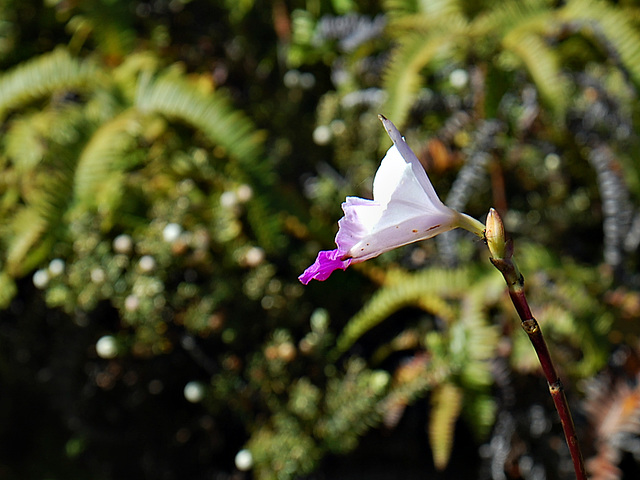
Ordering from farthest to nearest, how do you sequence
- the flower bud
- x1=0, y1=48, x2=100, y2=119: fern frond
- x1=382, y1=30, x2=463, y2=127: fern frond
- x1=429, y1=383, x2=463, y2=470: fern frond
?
x1=0, y1=48, x2=100, y2=119: fern frond, x1=382, y1=30, x2=463, y2=127: fern frond, x1=429, y1=383, x2=463, y2=470: fern frond, the flower bud

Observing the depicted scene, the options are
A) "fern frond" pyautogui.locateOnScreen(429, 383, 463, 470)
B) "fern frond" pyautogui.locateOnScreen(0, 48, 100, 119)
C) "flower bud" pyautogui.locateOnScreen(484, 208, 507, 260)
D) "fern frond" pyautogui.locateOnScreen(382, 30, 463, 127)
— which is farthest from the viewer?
"fern frond" pyautogui.locateOnScreen(0, 48, 100, 119)

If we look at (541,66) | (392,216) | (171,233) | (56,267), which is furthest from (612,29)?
(56,267)

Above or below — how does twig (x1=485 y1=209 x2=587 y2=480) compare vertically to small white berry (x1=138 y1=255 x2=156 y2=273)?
above

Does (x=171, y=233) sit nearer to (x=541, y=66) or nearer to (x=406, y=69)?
(x=406, y=69)

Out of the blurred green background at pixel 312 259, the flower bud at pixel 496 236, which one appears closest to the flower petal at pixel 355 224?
the flower bud at pixel 496 236

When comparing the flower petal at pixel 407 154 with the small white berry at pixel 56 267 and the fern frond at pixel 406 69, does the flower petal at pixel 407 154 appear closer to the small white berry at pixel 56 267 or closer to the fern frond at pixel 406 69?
the fern frond at pixel 406 69

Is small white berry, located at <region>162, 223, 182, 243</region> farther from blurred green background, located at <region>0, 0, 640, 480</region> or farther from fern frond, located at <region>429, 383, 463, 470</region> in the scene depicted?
fern frond, located at <region>429, 383, 463, 470</region>

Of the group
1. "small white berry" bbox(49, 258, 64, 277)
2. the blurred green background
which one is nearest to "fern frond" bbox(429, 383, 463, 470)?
the blurred green background
